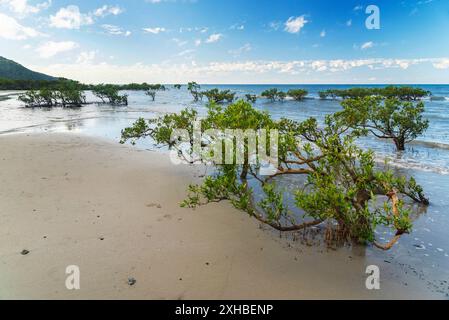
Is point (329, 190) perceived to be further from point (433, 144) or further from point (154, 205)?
point (433, 144)

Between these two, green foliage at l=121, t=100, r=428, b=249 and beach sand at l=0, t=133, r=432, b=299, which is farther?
green foliage at l=121, t=100, r=428, b=249

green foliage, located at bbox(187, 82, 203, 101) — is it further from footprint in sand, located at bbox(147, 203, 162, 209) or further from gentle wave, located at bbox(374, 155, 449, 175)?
footprint in sand, located at bbox(147, 203, 162, 209)

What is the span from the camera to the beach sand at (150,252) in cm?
623

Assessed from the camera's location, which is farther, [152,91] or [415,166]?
[152,91]

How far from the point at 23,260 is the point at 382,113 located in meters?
22.8

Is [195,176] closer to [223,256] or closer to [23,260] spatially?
[223,256]

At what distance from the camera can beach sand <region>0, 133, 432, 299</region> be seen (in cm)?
623

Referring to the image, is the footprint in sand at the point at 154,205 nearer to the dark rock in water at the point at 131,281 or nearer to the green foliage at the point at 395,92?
the dark rock in water at the point at 131,281

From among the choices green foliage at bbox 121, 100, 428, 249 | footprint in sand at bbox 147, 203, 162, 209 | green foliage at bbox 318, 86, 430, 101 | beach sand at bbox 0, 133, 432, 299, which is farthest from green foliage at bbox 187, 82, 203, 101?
footprint in sand at bbox 147, 203, 162, 209

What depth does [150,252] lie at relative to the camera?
7.53m

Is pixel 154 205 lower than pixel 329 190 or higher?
lower

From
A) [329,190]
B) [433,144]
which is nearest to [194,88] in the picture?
[433,144]
